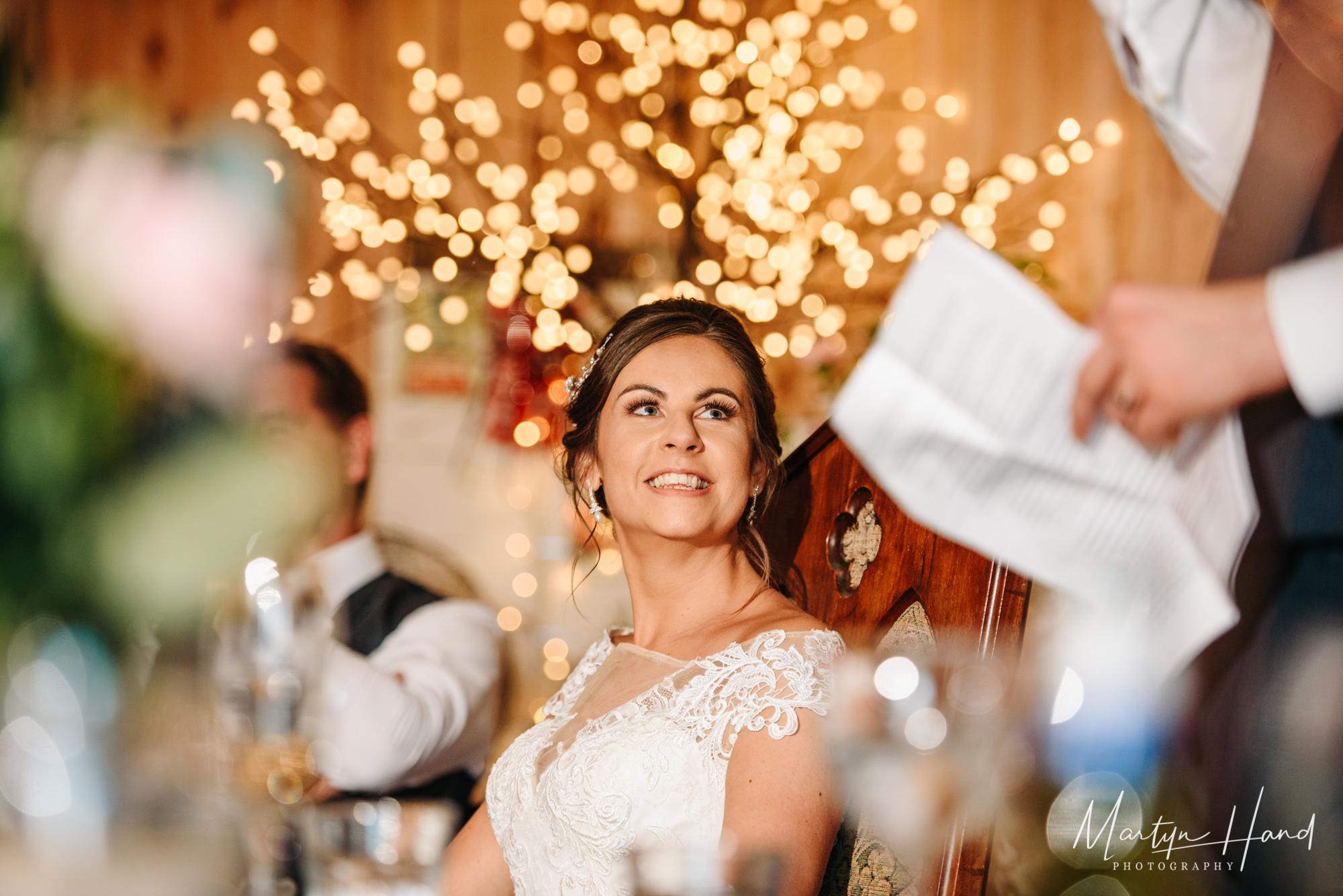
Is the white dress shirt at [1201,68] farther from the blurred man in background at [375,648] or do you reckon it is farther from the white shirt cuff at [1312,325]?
the blurred man in background at [375,648]

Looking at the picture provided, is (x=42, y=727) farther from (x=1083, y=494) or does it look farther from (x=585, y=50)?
(x=585, y=50)

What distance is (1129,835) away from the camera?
93 cm

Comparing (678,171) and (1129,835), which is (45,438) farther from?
(678,171)

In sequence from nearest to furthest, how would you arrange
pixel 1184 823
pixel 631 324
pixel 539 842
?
pixel 1184 823, pixel 539 842, pixel 631 324

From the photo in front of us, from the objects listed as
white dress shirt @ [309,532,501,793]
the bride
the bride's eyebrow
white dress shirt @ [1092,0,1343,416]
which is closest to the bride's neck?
the bride

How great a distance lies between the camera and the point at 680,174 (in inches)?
116

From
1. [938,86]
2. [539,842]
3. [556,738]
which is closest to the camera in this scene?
[539,842]

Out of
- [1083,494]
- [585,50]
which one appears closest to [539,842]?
[1083,494]

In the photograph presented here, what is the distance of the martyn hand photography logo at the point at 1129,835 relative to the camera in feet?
2.45

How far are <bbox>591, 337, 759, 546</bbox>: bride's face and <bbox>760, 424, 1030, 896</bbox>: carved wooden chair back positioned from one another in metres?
0.12

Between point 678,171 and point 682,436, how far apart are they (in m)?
1.64

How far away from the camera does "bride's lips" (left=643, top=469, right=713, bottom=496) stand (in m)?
1.50

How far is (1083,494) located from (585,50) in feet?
9.09

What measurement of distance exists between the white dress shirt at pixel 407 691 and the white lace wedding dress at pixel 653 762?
387mm
